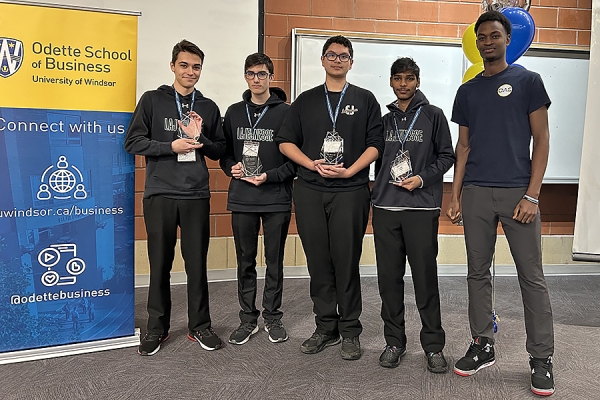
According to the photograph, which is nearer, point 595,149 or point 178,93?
point 178,93

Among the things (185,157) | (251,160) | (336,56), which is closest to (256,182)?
(251,160)

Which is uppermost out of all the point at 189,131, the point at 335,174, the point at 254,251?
the point at 189,131

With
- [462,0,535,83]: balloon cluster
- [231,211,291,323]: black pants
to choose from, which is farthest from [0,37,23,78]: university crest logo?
[462,0,535,83]: balloon cluster

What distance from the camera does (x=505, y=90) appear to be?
225 cm

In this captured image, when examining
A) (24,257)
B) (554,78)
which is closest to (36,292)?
(24,257)

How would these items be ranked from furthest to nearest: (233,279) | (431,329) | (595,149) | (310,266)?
(233,279)
(595,149)
(310,266)
(431,329)

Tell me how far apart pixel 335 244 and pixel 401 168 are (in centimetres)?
52

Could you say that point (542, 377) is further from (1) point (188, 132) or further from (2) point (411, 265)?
(1) point (188, 132)

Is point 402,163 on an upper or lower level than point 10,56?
lower

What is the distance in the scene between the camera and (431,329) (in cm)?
250

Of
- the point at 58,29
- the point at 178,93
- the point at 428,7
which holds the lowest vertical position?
the point at 178,93

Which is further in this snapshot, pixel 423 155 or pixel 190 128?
pixel 190 128

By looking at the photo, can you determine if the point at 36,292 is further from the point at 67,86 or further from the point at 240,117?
the point at 240,117

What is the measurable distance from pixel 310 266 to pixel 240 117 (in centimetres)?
93
